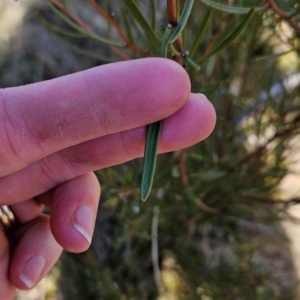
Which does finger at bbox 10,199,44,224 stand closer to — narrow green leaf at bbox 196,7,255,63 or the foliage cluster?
the foliage cluster

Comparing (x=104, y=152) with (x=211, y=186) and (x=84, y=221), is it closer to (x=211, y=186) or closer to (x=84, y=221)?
(x=84, y=221)

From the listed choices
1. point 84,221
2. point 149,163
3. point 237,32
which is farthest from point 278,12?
point 84,221

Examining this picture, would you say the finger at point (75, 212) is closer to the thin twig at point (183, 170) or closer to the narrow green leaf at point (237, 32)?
the thin twig at point (183, 170)

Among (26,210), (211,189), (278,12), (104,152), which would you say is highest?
(278,12)

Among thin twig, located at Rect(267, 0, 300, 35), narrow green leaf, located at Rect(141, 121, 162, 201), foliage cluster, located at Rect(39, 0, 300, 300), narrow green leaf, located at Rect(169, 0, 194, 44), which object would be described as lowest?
foliage cluster, located at Rect(39, 0, 300, 300)

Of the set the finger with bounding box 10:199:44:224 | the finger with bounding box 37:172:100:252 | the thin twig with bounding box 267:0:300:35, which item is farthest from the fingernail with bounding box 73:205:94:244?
the thin twig with bounding box 267:0:300:35

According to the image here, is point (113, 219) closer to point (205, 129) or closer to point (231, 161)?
point (231, 161)
